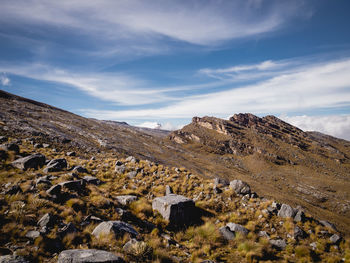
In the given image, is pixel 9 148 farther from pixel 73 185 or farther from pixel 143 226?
pixel 143 226

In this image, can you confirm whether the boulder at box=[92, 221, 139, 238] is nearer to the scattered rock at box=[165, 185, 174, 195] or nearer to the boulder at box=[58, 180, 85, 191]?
the boulder at box=[58, 180, 85, 191]

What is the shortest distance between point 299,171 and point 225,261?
9107 cm

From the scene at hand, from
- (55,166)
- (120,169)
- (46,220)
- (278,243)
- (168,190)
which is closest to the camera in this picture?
(46,220)

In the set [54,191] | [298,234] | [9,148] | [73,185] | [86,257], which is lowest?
[298,234]

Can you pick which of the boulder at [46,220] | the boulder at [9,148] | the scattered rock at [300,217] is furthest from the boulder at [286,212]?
the boulder at [9,148]

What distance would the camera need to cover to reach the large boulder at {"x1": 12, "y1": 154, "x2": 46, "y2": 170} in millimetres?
10320

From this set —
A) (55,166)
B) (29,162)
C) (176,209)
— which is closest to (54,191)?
(55,166)

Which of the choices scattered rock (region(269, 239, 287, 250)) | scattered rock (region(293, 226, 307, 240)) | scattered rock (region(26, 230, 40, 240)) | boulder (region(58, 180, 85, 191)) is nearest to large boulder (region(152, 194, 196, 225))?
scattered rock (region(269, 239, 287, 250))

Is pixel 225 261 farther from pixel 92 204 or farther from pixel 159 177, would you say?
pixel 159 177

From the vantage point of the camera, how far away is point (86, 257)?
13.7ft

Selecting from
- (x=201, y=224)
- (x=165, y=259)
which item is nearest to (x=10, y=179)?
(x=165, y=259)

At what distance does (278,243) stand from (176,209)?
4.75 m

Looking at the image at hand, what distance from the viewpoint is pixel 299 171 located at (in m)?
75.4

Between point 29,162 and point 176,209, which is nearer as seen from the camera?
point 176,209
